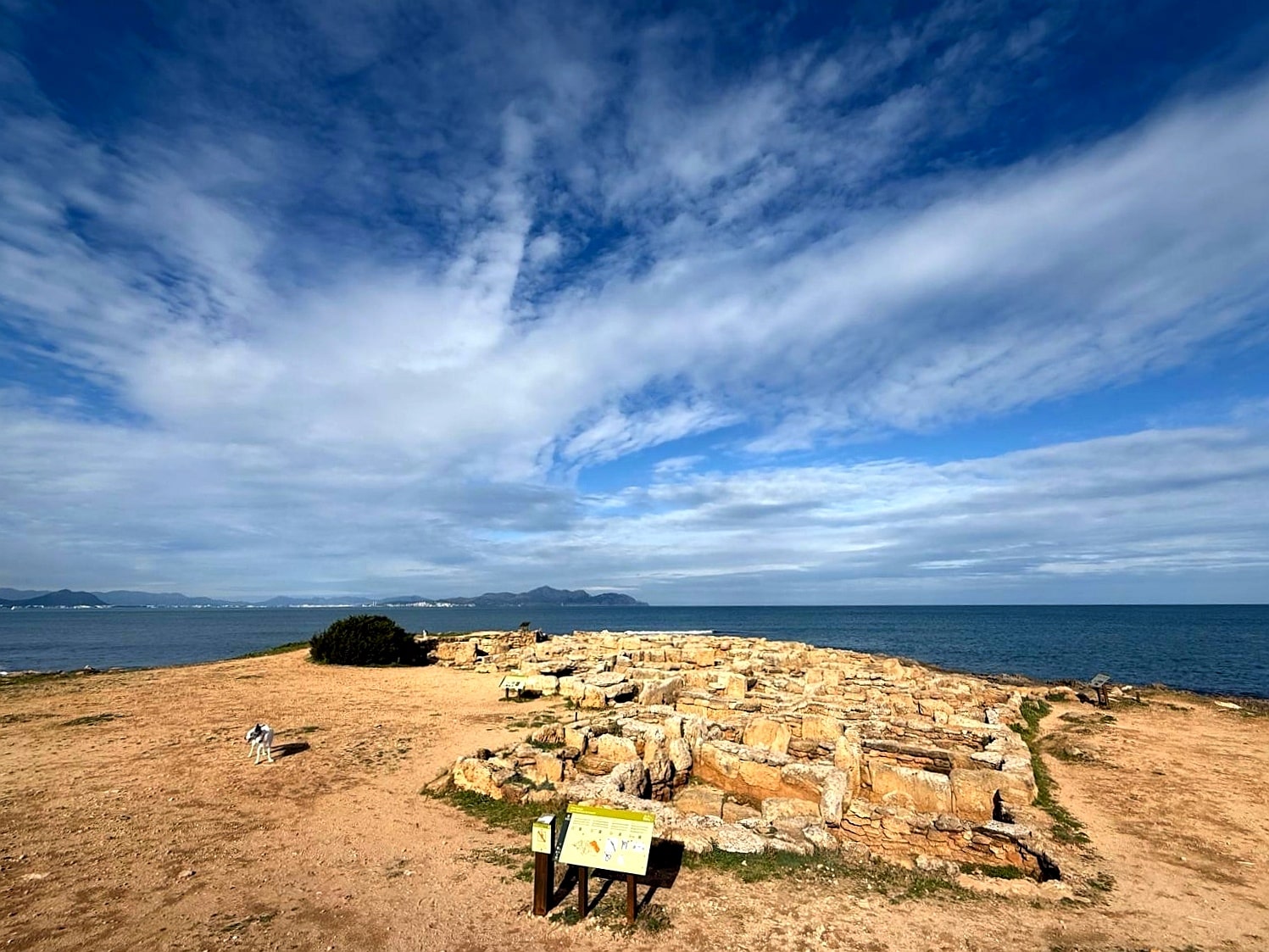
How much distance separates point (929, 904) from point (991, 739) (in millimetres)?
8573

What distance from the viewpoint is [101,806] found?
10078mm

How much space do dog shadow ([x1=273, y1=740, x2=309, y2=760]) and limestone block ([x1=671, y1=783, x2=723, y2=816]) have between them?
28.9 ft

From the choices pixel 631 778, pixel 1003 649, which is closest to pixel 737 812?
pixel 631 778

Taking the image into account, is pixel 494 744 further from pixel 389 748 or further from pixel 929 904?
pixel 929 904

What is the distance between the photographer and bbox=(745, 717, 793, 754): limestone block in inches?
535

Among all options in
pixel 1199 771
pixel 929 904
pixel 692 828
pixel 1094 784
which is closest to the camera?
pixel 929 904

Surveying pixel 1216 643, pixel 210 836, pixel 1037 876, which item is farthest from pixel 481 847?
pixel 1216 643

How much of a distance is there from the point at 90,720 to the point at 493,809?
13426mm

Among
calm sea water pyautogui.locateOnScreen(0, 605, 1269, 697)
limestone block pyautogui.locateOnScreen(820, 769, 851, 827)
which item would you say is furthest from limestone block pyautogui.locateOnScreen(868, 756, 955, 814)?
calm sea water pyautogui.locateOnScreen(0, 605, 1269, 697)

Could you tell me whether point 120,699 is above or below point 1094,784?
above

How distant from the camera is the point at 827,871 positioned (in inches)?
325

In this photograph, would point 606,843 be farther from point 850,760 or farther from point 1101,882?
point 1101,882

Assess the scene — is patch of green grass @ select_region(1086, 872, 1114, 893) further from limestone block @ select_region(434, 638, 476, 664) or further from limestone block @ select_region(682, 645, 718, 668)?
limestone block @ select_region(434, 638, 476, 664)

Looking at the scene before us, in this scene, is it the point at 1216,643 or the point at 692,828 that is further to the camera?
the point at 1216,643
